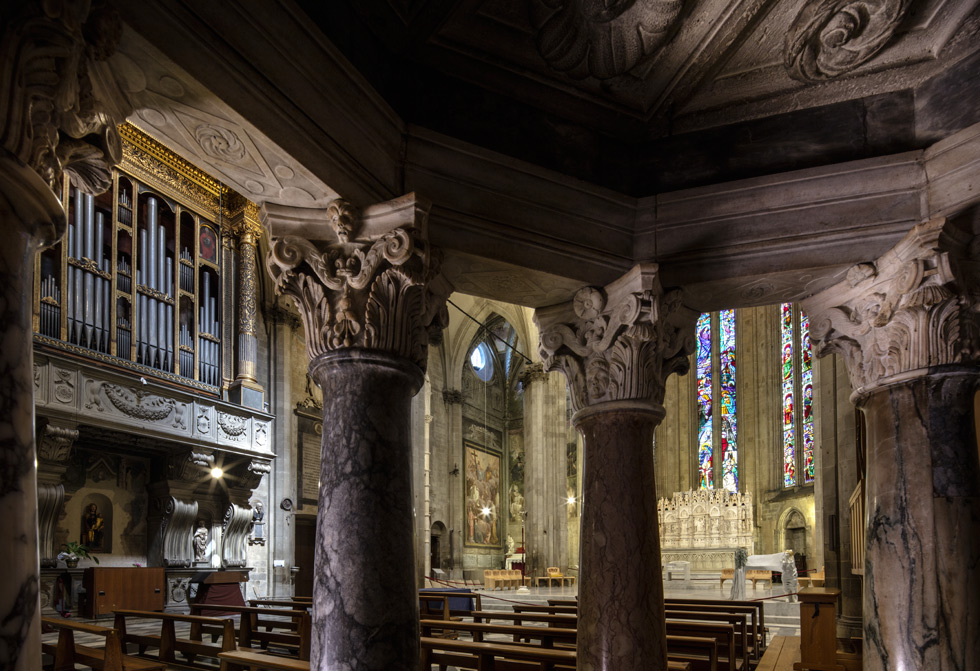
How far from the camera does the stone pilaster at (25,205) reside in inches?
79.8

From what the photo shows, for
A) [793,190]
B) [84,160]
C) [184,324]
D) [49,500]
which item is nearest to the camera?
[84,160]

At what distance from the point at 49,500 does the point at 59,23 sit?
10.3 metres

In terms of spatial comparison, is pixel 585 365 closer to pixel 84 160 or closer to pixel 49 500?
pixel 84 160

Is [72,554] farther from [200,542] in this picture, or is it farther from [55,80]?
[55,80]

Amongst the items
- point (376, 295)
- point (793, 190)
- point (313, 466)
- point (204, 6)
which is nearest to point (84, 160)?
point (204, 6)

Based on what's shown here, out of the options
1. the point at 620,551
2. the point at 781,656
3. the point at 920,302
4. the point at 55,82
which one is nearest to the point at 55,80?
the point at 55,82

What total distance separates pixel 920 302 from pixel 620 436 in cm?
171

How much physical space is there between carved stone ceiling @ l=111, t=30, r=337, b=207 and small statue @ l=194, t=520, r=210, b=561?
11335 millimetres

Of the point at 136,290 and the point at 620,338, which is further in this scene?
the point at 136,290

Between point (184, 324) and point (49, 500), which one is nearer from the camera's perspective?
point (49, 500)

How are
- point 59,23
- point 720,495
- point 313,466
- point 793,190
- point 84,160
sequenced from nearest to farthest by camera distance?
point 59,23 → point 84,160 → point 793,190 → point 313,466 → point 720,495

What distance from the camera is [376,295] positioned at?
377cm

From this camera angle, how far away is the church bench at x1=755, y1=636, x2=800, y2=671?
665 cm

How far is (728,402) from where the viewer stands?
24188 mm
